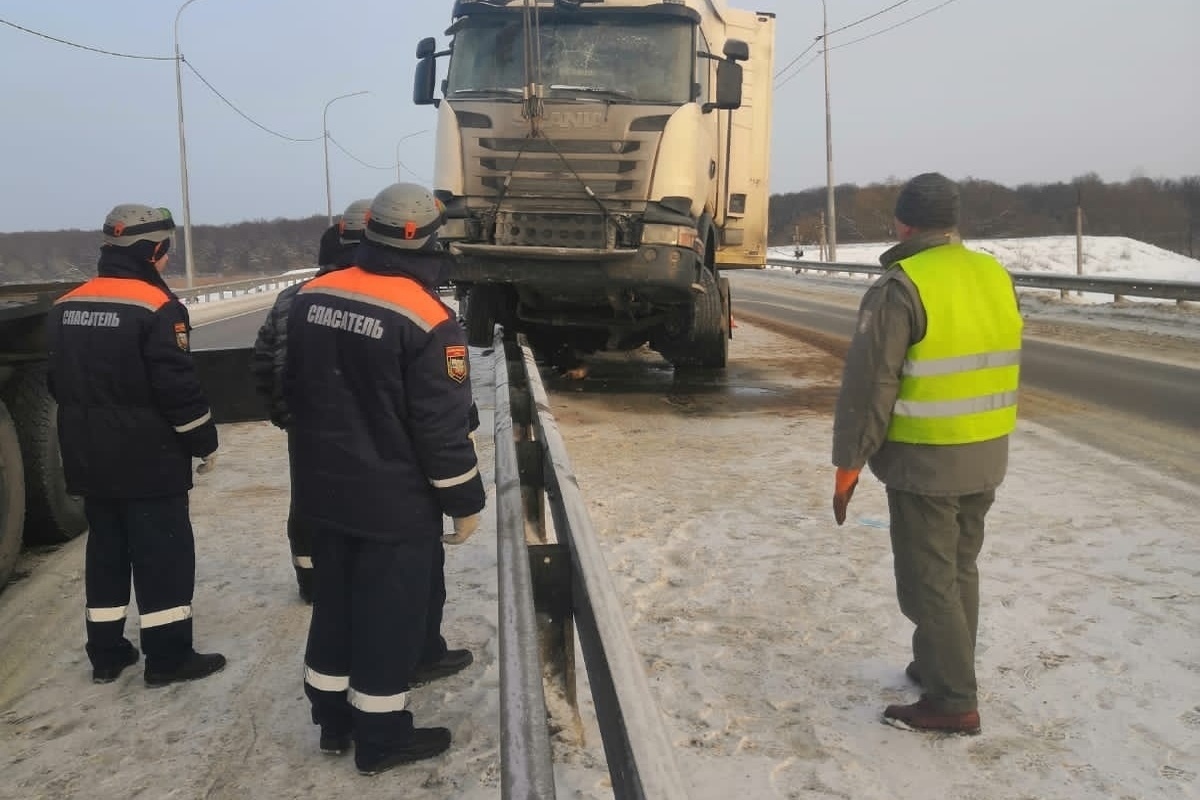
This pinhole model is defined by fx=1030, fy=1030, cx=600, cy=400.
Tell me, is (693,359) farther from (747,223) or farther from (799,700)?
(799,700)

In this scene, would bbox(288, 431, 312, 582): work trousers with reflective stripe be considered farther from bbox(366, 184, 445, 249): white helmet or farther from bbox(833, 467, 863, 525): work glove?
bbox(833, 467, 863, 525): work glove

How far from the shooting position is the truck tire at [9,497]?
16.8 ft

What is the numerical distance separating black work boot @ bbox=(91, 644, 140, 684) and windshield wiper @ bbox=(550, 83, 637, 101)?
→ 19.6 feet

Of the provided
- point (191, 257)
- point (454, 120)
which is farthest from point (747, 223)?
point (191, 257)

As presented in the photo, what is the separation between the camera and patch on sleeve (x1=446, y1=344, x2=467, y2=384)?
3.21m

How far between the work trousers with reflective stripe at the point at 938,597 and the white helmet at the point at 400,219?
1.84m

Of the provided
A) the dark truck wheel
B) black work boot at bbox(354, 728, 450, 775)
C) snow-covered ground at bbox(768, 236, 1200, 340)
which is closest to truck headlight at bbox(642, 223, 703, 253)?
the dark truck wheel

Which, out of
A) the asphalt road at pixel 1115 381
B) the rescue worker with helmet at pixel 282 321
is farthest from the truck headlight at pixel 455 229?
the asphalt road at pixel 1115 381

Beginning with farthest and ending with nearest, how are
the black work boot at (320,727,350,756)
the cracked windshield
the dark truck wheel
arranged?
the dark truck wheel
the cracked windshield
the black work boot at (320,727,350,756)

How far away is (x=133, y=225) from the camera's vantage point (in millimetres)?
4105

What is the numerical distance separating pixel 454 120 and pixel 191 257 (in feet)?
83.7

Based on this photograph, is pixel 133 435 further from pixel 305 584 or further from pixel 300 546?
pixel 305 584

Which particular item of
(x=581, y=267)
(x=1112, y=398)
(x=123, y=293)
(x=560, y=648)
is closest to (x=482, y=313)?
(x=581, y=267)

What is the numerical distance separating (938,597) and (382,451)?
191 centimetres
